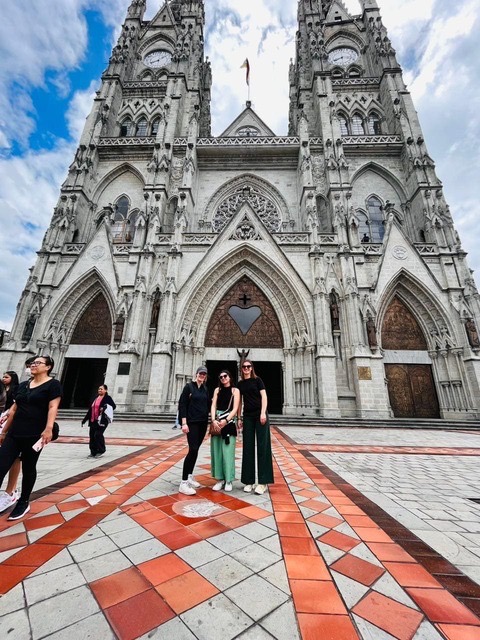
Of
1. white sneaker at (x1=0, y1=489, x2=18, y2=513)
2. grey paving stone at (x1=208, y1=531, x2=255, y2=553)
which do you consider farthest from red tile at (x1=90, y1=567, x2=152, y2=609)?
white sneaker at (x1=0, y1=489, x2=18, y2=513)

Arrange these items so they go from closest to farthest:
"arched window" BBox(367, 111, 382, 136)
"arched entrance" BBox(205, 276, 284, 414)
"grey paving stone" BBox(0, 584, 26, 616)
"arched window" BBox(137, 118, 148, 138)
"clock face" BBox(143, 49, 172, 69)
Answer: "grey paving stone" BBox(0, 584, 26, 616)
"arched entrance" BBox(205, 276, 284, 414)
"arched window" BBox(367, 111, 382, 136)
"arched window" BBox(137, 118, 148, 138)
"clock face" BBox(143, 49, 172, 69)

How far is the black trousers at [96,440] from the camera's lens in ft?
16.5

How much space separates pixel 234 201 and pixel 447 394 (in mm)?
17069

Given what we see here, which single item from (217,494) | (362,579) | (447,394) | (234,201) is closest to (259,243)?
(234,201)

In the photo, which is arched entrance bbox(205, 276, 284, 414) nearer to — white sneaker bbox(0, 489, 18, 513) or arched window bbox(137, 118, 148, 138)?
white sneaker bbox(0, 489, 18, 513)

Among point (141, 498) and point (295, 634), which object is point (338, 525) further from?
point (141, 498)

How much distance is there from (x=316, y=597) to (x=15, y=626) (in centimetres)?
154

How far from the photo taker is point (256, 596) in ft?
5.00

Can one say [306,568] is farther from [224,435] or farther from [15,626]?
[224,435]

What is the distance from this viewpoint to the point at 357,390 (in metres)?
12.4

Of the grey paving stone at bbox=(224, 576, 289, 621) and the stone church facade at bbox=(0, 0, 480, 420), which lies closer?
the grey paving stone at bbox=(224, 576, 289, 621)

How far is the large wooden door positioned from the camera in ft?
43.7

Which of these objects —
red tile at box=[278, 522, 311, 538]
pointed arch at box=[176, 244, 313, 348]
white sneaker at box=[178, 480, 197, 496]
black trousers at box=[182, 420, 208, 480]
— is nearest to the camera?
red tile at box=[278, 522, 311, 538]

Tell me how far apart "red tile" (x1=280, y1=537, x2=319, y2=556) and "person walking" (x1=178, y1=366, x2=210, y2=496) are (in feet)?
4.72
